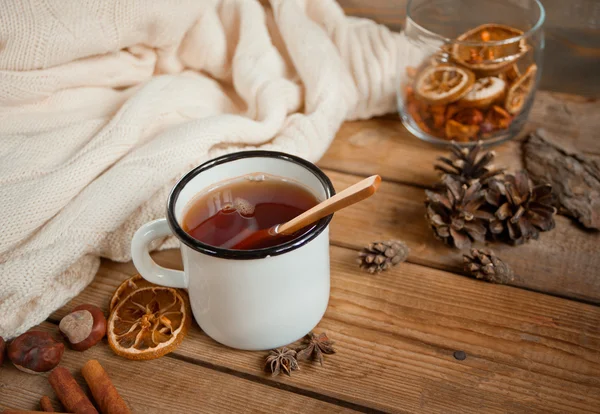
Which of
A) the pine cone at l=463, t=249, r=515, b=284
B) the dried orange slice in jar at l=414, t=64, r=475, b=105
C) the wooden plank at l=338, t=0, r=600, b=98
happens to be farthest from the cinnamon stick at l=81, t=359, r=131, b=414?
the wooden plank at l=338, t=0, r=600, b=98

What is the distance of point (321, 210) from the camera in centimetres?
64

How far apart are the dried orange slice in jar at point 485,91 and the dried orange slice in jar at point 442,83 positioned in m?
0.01

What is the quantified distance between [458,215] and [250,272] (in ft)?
1.11

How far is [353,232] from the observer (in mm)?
886

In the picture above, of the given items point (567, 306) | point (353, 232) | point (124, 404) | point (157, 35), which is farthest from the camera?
point (157, 35)

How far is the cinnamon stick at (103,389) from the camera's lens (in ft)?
2.12

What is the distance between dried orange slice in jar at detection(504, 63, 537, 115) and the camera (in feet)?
3.20

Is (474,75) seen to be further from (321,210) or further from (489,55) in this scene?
(321,210)

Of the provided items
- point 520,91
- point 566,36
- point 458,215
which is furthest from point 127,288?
point 566,36

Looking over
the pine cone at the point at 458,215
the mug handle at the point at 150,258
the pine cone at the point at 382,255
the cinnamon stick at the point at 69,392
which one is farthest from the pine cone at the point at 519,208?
the cinnamon stick at the point at 69,392

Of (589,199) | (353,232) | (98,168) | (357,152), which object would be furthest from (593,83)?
(98,168)

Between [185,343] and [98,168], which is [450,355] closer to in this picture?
[185,343]

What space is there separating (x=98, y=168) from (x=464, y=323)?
510 millimetres

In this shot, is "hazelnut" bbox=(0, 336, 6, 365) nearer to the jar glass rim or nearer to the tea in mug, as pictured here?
the tea in mug
